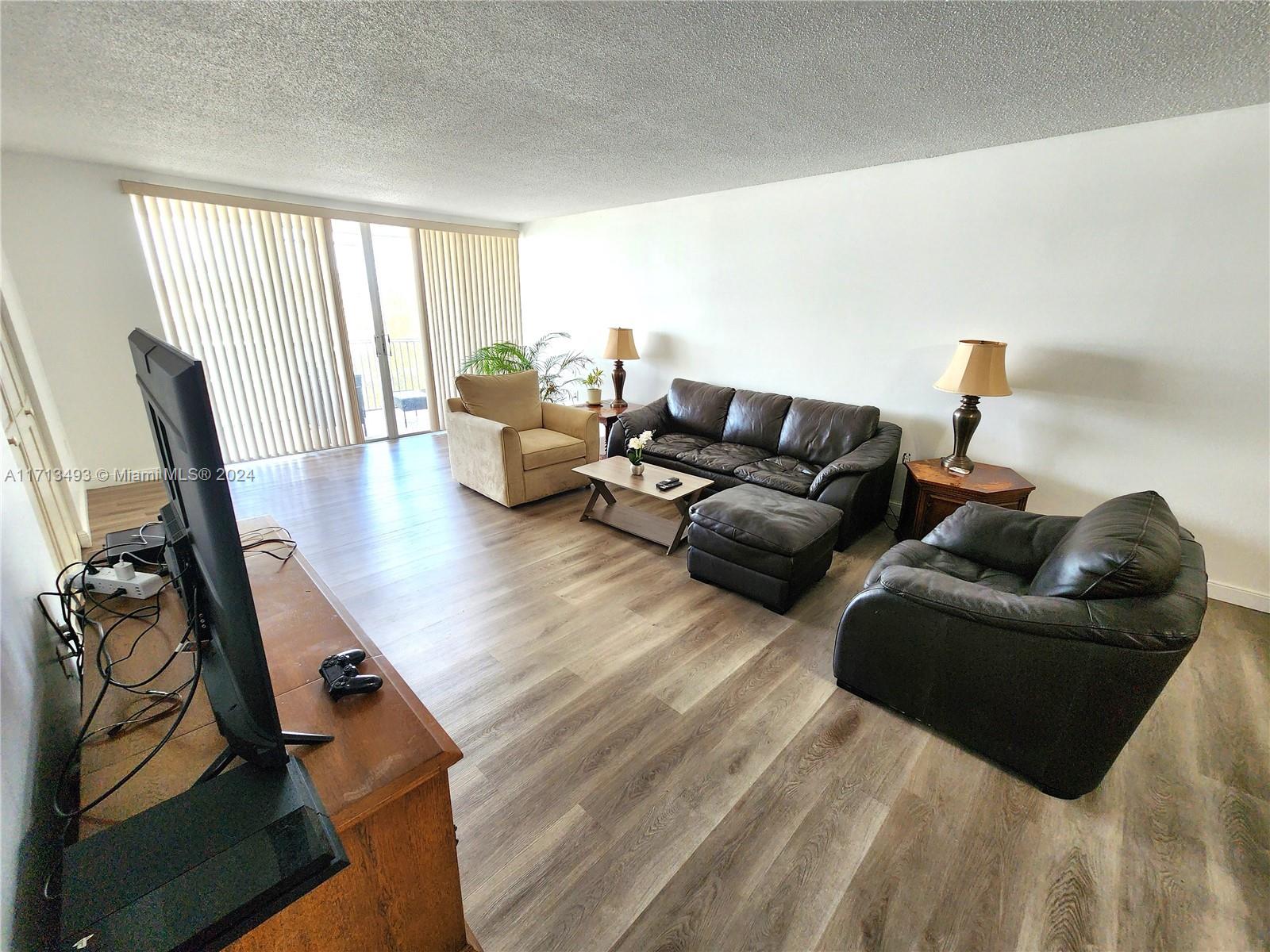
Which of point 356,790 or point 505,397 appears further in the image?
point 505,397

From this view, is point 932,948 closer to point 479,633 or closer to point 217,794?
point 217,794

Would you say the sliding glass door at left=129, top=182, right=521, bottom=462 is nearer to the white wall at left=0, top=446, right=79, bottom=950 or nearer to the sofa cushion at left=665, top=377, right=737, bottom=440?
the sofa cushion at left=665, top=377, right=737, bottom=440

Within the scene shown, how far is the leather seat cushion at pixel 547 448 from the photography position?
3932 millimetres

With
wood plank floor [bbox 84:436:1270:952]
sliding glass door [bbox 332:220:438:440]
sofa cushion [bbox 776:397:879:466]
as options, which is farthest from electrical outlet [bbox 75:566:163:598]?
sliding glass door [bbox 332:220:438:440]

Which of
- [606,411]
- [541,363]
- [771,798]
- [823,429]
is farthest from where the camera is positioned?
[541,363]

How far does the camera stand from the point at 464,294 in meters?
6.04

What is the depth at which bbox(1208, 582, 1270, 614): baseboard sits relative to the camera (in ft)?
8.86

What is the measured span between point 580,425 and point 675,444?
0.81 meters

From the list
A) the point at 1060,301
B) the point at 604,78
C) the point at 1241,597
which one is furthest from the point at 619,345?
the point at 1241,597

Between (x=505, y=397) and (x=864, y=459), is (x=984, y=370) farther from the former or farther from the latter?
(x=505, y=397)

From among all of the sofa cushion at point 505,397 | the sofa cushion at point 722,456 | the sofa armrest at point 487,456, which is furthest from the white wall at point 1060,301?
the sofa armrest at point 487,456

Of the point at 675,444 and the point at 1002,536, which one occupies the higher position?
the point at 1002,536

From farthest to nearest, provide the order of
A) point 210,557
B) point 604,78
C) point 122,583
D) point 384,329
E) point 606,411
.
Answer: point 384,329, point 606,411, point 604,78, point 122,583, point 210,557

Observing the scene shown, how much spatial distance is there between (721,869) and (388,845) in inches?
38.7
